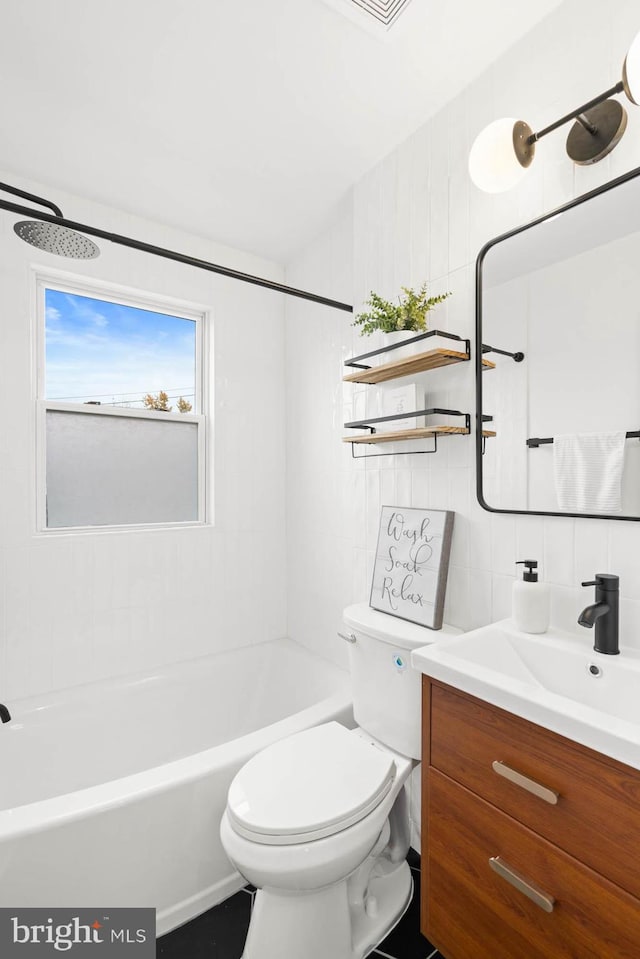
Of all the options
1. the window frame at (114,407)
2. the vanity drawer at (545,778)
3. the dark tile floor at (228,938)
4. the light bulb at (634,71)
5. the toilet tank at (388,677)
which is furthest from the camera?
the window frame at (114,407)

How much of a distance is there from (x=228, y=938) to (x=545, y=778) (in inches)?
43.0

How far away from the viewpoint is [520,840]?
97cm

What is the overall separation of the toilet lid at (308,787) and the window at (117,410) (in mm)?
1389

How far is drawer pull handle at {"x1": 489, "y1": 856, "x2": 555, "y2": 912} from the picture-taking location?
915 millimetres

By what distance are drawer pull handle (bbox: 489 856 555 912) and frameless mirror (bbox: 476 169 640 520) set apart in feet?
2.59

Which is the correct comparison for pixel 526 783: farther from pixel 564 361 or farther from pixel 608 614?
pixel 564 361

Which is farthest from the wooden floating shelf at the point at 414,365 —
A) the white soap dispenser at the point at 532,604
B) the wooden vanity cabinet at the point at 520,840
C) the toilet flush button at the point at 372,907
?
the toilet flush button at the point at 372,907

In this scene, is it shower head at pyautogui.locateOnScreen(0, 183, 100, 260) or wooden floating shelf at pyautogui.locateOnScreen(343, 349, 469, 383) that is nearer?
shower head at pyautogui.locateOnScreen(0, 183, 100, 260)

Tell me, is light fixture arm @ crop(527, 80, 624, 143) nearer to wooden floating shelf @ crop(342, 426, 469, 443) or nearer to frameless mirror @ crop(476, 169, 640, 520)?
frameless mirror @ crop(476, 169, 640, 520)

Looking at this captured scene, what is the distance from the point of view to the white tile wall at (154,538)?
1.98 meters

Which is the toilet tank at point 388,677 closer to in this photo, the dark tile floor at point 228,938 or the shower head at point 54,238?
the dark tile floor at point 228,938

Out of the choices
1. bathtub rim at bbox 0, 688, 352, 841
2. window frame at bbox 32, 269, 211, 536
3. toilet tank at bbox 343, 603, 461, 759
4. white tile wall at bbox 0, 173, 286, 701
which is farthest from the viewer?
window frame at bbox 32, 269, 211, 536

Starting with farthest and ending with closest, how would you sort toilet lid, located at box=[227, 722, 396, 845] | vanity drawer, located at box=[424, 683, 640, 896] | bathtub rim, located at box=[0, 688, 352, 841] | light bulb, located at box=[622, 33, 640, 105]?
bathtub rim, located at box=[0, 688, 352, 841] < toilet lid, located at box=[227, 722, 396, 845] < light bulb, located at box=[622, 33, 640, 105] < vanity drawer, located at box=[424, 683, 640, 896]

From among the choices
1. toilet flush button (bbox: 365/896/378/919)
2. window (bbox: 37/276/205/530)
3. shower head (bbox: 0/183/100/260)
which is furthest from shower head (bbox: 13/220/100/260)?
toilet flush button (bbox: 365/896/378/919)
